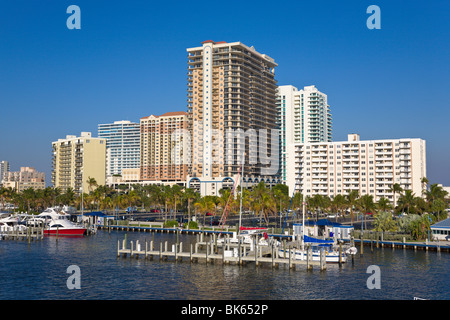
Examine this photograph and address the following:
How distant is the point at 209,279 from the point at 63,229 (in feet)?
211

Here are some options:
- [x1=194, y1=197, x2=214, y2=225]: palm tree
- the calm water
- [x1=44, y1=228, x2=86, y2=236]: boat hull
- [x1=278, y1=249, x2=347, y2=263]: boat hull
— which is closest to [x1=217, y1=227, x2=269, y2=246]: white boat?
[x1=278, y1=249, x2=347, y2=263]: boat hull

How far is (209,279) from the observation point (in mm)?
62406

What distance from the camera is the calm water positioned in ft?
178

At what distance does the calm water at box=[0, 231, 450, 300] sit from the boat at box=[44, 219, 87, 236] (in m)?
28.9

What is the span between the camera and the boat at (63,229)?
114125mm

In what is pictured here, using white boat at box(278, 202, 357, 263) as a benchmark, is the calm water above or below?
below

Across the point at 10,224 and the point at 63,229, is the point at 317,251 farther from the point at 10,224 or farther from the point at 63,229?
the point at 10,224

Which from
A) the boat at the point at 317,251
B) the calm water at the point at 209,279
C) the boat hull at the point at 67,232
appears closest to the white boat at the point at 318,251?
the boat at the point at 317,251

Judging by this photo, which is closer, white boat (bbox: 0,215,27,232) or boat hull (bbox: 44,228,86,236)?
boat hull (bbox: 44,228,86,236)

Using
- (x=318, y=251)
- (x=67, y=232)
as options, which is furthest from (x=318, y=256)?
(x=67, y=232)

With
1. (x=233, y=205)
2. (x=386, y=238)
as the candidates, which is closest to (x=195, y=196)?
(x=233, y=205)

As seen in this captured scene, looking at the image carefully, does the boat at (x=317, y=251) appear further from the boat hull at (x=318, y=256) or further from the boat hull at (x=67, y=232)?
the boat hull at (x=67, y=232)

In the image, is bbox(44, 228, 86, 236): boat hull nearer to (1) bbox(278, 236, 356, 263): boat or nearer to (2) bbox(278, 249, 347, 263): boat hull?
(1) bbox(278, 236, 356, 263): boat

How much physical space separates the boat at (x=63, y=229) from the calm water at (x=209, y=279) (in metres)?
28.9
